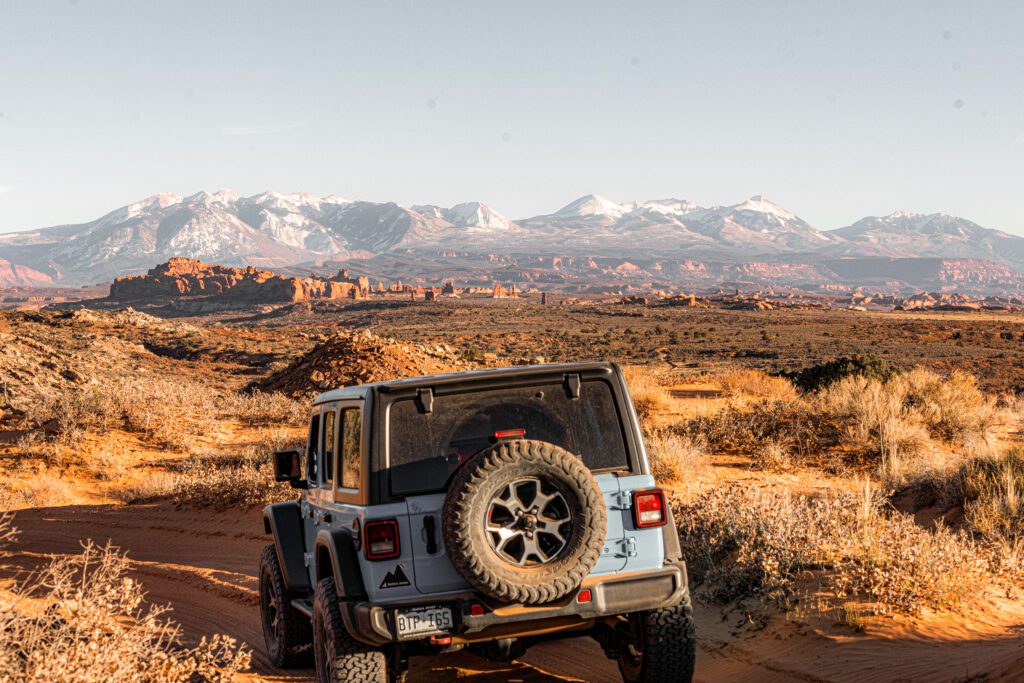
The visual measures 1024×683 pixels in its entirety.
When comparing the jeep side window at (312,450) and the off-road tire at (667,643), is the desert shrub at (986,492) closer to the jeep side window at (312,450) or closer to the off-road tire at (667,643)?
the off-road tire at (667,643)

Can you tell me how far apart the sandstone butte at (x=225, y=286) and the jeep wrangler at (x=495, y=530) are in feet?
449

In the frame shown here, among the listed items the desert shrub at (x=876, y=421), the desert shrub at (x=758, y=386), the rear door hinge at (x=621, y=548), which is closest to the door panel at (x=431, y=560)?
the rear door hinge at (x=621, y=548)

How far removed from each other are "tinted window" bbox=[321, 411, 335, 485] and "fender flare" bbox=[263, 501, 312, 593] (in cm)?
92

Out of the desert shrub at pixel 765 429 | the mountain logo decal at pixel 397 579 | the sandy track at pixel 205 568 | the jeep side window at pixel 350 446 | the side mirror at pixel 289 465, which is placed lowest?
the sandy track at pixel 205 568

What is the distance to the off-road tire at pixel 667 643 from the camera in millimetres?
5004

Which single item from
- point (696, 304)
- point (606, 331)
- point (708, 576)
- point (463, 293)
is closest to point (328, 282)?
point (463, 293)

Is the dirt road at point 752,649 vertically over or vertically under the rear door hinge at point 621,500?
under

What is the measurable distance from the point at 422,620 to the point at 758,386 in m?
20.5

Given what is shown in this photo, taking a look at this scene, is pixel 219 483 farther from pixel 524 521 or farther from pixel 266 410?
pixel 524 521

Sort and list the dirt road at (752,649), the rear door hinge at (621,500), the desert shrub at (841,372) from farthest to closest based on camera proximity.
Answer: the desert shrub at (841,372) → the dirt road at (752,649) → the rear door hinge at (621,500)

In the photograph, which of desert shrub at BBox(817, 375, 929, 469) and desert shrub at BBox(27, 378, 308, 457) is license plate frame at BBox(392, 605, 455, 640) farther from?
desert shrub at BBox(27, 378, 308, 457)

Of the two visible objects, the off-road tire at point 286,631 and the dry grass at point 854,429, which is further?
the dry grass at point 854,429

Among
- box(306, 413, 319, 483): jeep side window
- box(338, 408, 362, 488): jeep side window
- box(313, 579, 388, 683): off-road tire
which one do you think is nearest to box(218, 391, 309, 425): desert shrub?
box(306, 413, 319, 483): jeep side window

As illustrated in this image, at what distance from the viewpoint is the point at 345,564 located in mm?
4672
